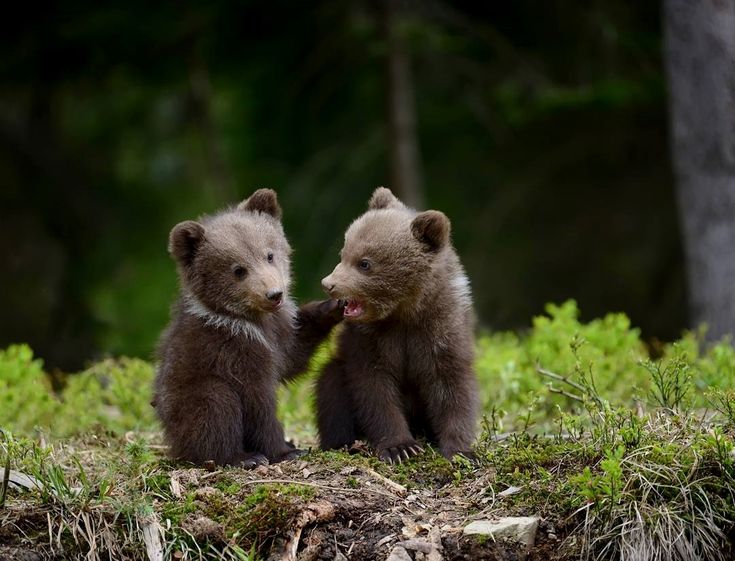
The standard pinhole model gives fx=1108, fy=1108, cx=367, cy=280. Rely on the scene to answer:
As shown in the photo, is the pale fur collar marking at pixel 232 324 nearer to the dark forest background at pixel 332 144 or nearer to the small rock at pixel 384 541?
the small rock at pixel 384 541

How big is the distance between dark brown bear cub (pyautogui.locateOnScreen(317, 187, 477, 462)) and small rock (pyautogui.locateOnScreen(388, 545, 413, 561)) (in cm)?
92

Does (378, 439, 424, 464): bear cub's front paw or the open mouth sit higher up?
the open mouth

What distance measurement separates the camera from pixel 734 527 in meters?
4.81

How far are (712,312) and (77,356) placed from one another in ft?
23.0

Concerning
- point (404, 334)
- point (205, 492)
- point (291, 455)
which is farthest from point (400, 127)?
point (205, 492)

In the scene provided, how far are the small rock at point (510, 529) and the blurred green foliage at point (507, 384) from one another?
51.4 inches

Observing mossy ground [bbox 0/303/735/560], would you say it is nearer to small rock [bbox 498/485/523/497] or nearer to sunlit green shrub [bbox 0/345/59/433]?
small rock [bbox 498/485/523/497]

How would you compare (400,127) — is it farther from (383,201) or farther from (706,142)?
(383,201)

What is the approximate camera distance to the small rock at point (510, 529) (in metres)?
4.82

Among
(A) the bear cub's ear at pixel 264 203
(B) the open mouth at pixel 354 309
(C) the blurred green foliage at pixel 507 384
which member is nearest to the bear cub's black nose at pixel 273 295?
(B) the open mouth at pixel 354 309

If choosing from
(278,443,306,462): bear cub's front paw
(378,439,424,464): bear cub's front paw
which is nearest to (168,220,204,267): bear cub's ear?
(278,443,306,462): bear cub's front paw

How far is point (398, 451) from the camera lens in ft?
18.5

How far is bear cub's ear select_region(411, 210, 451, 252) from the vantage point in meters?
5.79

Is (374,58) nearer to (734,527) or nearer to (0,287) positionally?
(0,287)
